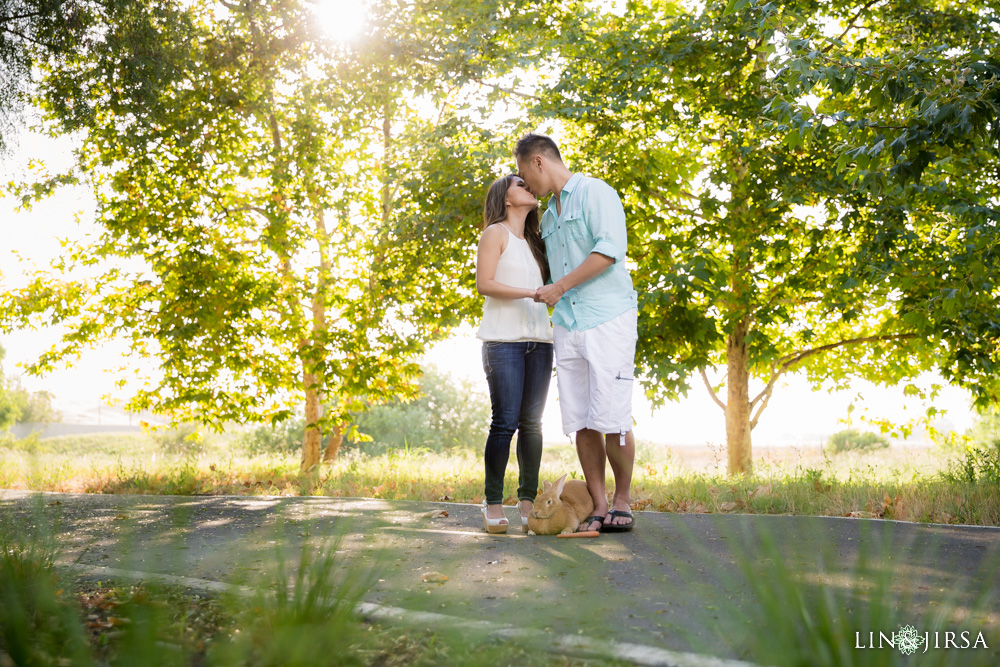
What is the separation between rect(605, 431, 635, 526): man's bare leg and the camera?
13.4ft

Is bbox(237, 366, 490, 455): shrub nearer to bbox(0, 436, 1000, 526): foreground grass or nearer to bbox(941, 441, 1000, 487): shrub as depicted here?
bbox(0, 436, 1000, 526): foreground grass

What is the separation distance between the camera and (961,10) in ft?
31.7

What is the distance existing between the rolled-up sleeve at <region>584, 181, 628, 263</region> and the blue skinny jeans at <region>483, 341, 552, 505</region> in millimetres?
732

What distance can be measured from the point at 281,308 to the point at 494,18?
16.6ft

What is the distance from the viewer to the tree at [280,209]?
910 centimetres

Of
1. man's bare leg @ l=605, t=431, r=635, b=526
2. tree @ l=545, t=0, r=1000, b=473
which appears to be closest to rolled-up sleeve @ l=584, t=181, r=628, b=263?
man's bare leg @ l=605, t=431, r=635, b=526

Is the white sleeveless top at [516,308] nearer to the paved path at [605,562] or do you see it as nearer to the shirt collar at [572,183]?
the shirt collar at [572,183]

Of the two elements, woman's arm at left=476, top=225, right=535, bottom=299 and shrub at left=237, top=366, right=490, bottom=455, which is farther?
shrub at left=237, top=366, right=490, bottom=455

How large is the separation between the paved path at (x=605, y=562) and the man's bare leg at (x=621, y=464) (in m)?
0.17

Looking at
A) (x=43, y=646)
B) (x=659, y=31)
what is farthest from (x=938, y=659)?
(x=659, y=31)

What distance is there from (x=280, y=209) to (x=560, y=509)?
7.89 metres

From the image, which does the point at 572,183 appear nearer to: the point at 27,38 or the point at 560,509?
the point at 560,509

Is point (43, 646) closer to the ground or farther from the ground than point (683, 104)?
closer to the ground

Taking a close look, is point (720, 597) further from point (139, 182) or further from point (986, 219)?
point (139, 182)
